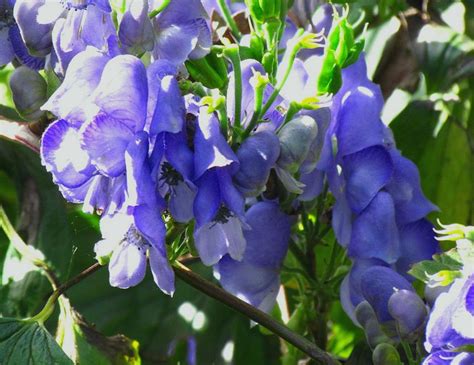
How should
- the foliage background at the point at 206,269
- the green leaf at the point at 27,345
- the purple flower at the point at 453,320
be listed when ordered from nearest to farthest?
1. the purple flower at the point at 453,320
2. the green leaf at the point at 27,345
3. the foliage background at the point at 206,269

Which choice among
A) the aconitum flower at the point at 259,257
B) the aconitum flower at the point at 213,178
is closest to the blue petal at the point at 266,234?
the aconitum flower at the point at 259,257

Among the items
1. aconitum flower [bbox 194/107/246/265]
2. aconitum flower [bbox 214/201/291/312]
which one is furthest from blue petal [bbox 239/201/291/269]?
aconitum flower [bbox 194/107/246/265]

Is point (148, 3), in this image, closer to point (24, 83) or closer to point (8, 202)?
point (24, 83)

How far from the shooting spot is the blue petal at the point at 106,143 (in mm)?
422

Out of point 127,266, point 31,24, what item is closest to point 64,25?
point 31,24

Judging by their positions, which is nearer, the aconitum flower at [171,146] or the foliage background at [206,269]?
the aconitum flower at [171,146]

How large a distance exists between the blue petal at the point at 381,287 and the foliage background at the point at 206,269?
157mm

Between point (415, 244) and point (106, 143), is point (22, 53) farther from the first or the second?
point (415, 244)

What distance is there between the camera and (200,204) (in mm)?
438

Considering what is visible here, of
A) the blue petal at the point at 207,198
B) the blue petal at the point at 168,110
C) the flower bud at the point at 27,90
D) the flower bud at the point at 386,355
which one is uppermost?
the blue petal at the point at 168,110

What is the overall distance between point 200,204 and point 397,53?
36cm

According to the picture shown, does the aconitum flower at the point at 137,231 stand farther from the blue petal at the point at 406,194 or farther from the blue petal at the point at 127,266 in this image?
the blue petal at the point at 406,194

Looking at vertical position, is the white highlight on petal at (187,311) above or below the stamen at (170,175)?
below

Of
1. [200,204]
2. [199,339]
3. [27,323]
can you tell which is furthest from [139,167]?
[199,339]
